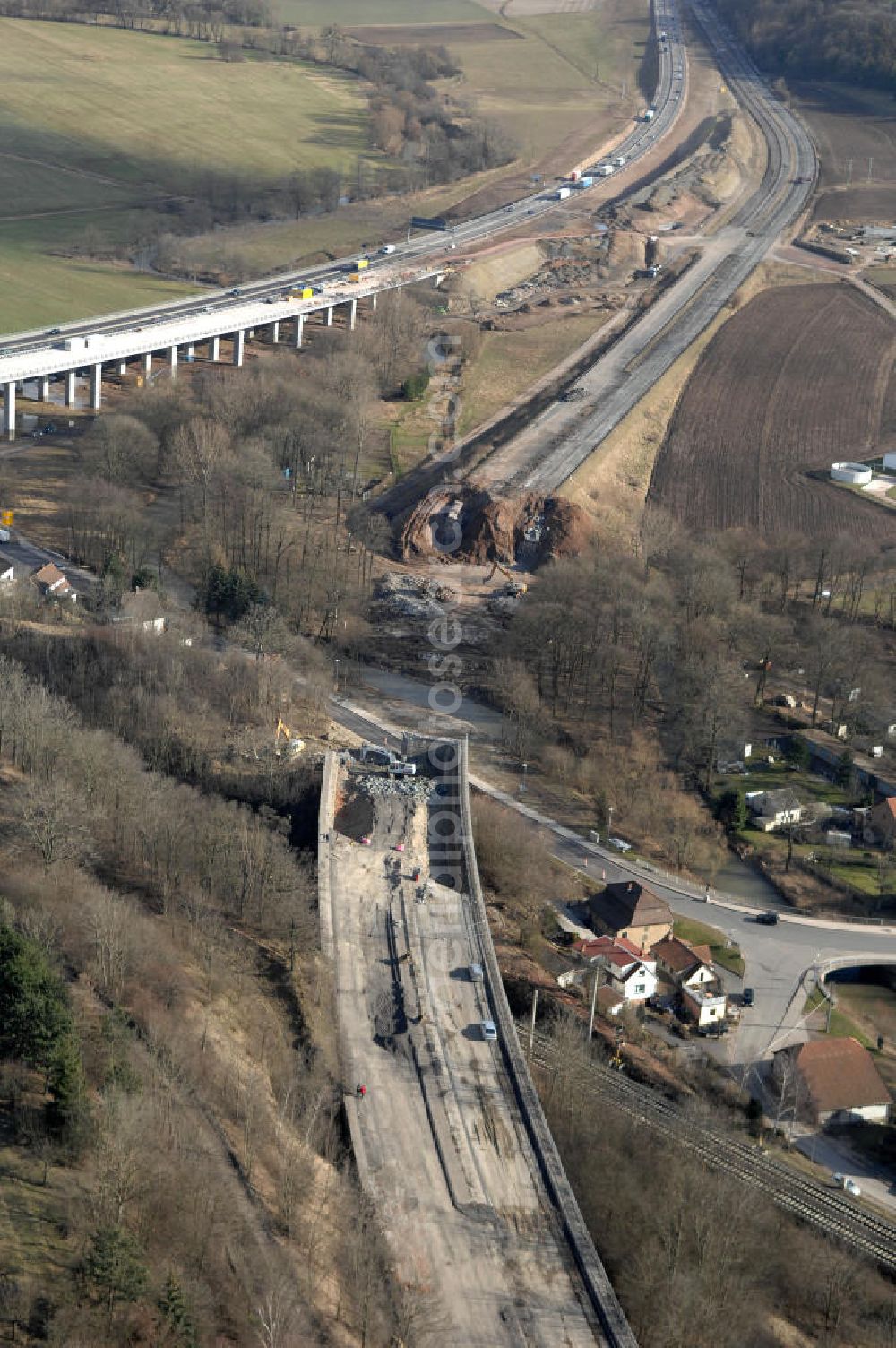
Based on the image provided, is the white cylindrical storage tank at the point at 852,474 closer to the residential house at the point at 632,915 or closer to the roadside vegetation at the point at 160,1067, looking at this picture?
the residential house at the point at 632,915

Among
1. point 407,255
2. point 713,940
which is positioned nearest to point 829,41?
point 407,255

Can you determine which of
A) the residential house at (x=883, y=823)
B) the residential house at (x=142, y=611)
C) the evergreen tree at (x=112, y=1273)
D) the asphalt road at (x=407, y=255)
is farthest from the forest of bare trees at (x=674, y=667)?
the asphalt road at (x=407, y=255)

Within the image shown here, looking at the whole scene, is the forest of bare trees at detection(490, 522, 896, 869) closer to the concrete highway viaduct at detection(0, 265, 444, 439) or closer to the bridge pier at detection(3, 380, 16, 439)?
the bridge pier at detection(3, 380, 16, 439)

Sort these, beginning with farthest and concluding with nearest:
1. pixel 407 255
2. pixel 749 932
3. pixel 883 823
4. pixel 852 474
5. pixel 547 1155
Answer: pixel 407 255 → pixel 852 474 → pixel 883 823 → pixel 749 932 → pixel 547 1155

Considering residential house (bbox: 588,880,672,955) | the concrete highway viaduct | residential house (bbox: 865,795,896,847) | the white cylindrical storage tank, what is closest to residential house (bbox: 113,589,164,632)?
residential house (bbox: 588,880,672,955)

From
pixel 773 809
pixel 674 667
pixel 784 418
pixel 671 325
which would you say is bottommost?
pixel 773 809

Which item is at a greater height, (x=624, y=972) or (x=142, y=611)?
(x=142, y=611)

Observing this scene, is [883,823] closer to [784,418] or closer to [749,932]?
[749,932]
